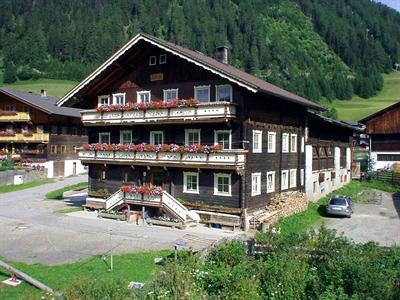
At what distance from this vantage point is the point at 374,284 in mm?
11297

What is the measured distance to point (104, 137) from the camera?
33000 mm

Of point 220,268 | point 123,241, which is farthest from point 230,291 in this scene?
point 123,241

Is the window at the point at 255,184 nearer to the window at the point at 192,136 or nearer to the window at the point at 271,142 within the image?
A: the window at the point at 271,142

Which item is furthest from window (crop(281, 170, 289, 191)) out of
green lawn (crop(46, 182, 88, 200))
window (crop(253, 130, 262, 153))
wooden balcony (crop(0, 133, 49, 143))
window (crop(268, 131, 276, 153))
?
wooden balcony (crop(0, 133, 49, 143))

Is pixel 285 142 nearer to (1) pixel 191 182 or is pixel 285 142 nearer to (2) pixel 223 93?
(2) pixel 223 93

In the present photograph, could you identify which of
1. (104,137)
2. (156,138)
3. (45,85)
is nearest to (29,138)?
(104,137)

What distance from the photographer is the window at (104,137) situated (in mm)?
32719

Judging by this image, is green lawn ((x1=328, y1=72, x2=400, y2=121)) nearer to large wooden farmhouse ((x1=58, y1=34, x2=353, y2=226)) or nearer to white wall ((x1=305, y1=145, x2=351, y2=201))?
white wall ((x1=305, y1=145, x2=351, y2=201))

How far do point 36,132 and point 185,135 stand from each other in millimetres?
29898

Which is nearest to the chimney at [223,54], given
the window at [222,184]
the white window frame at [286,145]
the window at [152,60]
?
the window at [152,60]

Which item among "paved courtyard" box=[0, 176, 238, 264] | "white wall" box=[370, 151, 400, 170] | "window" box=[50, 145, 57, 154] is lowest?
"paved courtyard" box=[0, 176, 238, 264]

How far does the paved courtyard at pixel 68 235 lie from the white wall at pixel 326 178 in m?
12.1

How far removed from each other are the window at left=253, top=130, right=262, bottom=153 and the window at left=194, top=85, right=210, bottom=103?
12.2 ft

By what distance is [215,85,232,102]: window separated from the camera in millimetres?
26828
